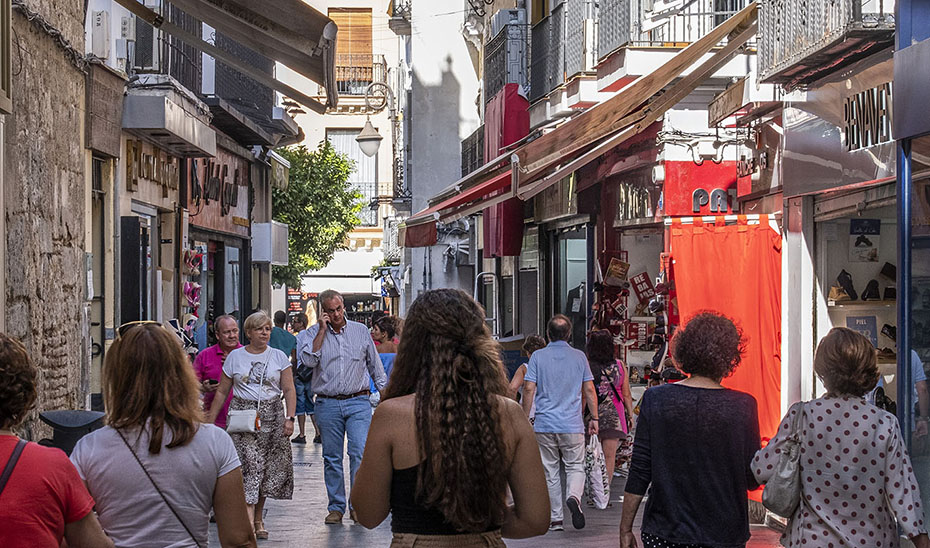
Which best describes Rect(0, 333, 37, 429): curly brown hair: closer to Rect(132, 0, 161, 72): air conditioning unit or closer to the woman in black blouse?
the woman in black blouse

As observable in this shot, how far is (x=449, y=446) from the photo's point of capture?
3.92 metres

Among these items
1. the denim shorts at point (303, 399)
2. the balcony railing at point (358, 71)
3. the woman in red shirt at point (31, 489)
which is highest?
the balcony railing at point (358, 71)

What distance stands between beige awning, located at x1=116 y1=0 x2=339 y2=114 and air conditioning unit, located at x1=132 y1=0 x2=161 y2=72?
511 centimetres

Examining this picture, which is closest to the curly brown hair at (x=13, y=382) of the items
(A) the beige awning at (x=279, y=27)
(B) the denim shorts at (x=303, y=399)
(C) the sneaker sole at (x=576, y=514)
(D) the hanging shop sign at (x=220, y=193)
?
(A) the beige awning at (x=279, y=27)

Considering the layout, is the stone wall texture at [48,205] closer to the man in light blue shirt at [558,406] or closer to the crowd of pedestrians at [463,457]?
the man in light blue shirt at [558,406]

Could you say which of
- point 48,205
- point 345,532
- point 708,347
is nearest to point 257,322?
point 345,532

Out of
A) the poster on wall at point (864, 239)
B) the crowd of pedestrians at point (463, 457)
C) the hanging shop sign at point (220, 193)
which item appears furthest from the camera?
the hanging shop sign at point (220, 193)

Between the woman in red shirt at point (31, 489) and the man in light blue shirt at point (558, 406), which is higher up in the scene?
the woman in red shirt at point (31, 489)

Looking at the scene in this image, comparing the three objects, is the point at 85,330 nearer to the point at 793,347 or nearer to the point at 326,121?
the point at 793,347

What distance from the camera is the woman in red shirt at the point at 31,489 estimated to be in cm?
372

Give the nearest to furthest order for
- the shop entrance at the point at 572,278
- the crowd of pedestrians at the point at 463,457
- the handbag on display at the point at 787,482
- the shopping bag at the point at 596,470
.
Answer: the crowd of pedestrians at the point at 463,457 → the handbag on display at the point at 787,482 → the shopping bag at the point at 596,470 → the shop entrance at the point at 572,278

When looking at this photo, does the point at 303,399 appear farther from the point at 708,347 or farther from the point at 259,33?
the point at 708,347

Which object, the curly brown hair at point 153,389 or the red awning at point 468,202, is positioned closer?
the curly brown hair at point 153,389

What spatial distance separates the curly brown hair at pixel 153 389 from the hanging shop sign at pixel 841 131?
527cm
